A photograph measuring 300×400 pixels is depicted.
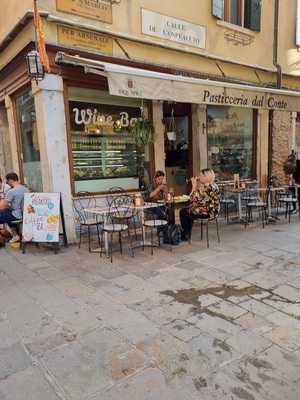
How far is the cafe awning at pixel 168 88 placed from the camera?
187 inches

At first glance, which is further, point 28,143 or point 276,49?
point 276,49

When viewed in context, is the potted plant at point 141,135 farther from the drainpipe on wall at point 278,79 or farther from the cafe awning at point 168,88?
the drainpipe on wall at point 278,79

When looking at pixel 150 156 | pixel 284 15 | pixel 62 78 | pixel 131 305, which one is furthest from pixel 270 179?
pixel 131 305

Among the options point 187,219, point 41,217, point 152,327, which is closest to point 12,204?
point 41,217

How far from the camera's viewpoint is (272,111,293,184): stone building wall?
9.48m

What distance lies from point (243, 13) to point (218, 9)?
1128 millimetres

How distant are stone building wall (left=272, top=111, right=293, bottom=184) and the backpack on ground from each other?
5217 millimetres

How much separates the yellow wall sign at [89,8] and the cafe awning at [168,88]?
936 millimetres

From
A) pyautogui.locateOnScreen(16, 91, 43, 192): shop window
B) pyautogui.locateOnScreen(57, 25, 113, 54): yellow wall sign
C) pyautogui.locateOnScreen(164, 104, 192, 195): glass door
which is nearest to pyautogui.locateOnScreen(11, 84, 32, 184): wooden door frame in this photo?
pyautogui.locateOnScreen(16, 91, 43, 192): shop window

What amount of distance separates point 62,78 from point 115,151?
187 centimetres

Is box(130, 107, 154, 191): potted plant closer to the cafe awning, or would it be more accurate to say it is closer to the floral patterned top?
the cafe awning

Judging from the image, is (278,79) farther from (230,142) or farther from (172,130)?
(172,130)

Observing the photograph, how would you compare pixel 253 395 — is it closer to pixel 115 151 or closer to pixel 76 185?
pixel 76 185

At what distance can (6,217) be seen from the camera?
19.7 ft
